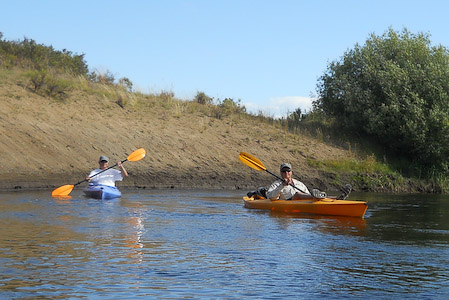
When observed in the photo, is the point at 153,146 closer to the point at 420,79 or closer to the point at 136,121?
the point at 136,121

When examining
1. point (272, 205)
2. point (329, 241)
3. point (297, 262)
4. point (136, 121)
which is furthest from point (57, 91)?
point (297, 262)

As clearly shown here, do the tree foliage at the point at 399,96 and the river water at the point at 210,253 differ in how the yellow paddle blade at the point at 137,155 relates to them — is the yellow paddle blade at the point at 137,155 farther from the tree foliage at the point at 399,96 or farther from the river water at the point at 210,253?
the tree foliage at the point at 399,96

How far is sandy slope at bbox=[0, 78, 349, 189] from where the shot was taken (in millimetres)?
24516

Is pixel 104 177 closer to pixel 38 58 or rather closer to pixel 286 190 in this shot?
pixel 286 190

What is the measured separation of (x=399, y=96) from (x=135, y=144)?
1297 centimetres

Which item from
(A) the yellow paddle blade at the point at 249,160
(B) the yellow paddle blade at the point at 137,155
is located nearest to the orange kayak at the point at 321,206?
(A) the yellow paddle blade at the point at 249,160

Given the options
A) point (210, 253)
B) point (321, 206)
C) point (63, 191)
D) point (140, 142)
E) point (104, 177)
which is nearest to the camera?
point (210, 253)

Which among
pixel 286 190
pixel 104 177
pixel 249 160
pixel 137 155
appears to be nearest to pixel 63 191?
pixel 104 177

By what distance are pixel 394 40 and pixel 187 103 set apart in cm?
1038

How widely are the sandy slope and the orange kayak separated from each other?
27.1ft

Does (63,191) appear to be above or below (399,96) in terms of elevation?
below

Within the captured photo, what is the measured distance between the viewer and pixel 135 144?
28.1 m

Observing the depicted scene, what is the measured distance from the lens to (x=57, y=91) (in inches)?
1177

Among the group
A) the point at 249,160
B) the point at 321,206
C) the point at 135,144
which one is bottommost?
the point at 321,206
